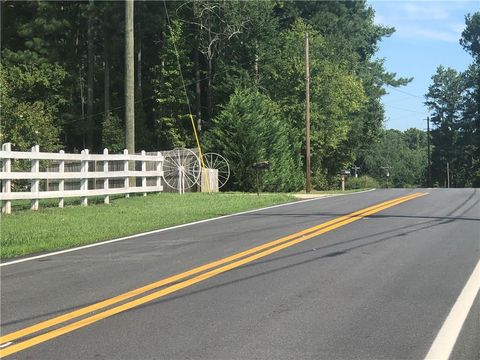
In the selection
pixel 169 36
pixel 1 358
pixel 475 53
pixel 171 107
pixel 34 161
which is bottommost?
pixel 1 358

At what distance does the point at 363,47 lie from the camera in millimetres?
58125

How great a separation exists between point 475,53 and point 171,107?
53909 mm

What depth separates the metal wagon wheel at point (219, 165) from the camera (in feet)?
90.4

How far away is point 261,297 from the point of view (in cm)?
629

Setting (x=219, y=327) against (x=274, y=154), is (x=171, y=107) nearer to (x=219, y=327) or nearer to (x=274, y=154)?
(x=274, y=154)

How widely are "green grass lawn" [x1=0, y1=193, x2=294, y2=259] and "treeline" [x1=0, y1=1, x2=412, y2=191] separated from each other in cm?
1500

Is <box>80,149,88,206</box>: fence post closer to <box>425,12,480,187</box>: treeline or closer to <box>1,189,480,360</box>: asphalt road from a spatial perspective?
<box>1,189,480,360</box>: asphalt road

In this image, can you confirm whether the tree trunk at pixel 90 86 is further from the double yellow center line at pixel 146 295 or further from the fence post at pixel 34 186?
the double yellow center line at pixel 146 295

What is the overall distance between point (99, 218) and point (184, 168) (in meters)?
10.8

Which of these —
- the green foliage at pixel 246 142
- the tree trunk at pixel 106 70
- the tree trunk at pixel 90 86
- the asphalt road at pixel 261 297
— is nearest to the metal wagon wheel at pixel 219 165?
the green foliage at pixel 246 142

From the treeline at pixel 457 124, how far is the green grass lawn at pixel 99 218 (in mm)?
69937

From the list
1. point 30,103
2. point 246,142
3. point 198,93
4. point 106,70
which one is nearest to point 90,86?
point 106,70

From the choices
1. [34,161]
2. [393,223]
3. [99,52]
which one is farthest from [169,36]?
[393,223]

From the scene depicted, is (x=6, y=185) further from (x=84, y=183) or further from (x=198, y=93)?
(x=198, y=93)
